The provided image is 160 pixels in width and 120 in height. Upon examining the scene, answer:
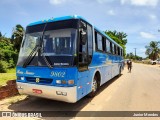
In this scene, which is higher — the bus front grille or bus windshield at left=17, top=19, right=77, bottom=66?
bus windshield at left=17, top=19, right=77, bottom=66

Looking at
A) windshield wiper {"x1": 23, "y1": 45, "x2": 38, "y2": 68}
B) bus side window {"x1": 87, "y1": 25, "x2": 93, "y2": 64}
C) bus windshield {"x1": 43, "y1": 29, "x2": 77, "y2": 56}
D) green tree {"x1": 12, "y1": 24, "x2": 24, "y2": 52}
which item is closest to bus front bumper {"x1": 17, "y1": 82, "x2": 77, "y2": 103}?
windshield wiper {"x1": 23, "y1": 45, "x2": 38, "y2": 68}

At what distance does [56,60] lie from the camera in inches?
242

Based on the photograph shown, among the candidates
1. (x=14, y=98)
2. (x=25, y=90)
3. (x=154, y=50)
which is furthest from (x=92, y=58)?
(x=154, y=50)

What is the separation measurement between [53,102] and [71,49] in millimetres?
2607

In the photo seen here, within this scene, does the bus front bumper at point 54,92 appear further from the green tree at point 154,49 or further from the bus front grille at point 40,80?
the green tree at point 154,49

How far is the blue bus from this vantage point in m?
6.00

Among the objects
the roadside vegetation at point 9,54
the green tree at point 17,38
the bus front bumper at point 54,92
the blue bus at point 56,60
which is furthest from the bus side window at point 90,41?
the green tree at point 17,38

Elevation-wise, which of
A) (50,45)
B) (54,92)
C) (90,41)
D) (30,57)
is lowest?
(54,92)

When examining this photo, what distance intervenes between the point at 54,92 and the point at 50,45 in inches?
61.1

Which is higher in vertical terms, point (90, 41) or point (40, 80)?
point (90, 41)

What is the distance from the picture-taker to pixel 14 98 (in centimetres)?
805

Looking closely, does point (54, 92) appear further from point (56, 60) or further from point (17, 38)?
point (17, 38)

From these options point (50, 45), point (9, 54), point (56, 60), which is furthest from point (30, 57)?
point (9, 54)

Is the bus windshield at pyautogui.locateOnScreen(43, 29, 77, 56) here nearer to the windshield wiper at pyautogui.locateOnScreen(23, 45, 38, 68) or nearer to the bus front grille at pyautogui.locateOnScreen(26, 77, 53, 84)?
the windshield wiper at pyautogui.locateOnScreen(23, 45, 38, 68)
